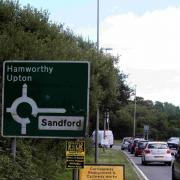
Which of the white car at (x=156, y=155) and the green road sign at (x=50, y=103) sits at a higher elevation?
the green road sign at (x=50, y=103)

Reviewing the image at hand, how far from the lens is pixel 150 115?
134250 millimetres

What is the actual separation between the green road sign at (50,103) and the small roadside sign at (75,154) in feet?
2.81

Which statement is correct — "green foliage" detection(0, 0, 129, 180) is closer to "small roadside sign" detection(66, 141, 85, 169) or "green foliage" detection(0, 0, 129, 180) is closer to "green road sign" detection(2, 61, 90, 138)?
"small roadside sign" detection(66, 141, 85, 169)

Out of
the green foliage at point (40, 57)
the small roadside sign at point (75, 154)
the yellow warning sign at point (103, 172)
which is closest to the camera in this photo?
the small roadside sign at point (75, 154)

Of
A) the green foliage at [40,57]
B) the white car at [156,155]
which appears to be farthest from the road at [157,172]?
the green foliage at [40,57]

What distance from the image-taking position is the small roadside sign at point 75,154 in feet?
21.0

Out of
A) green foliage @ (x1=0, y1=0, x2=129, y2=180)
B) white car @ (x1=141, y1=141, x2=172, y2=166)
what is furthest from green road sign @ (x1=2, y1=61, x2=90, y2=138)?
white car @ (x1=141, y1=141, x2=172, y2=166)

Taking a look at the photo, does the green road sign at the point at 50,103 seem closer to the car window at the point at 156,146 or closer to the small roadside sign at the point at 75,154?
the small roadside sign at the point at 75,154

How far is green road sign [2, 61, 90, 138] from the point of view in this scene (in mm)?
5559

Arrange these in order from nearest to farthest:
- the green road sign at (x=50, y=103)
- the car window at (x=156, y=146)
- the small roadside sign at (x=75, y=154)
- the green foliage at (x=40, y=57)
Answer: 1. the green road sign at (x=50, y=103)
2. the small roadside sign at (x=75, y=154)
3. the green foliage at (x=40, y=57)
4. the car window at (x=156, y=146)

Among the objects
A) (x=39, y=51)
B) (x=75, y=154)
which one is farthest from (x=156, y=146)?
(x=75, y=154)

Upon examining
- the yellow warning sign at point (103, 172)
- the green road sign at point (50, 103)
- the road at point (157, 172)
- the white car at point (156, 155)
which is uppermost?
the green road sign at point (50, 103)

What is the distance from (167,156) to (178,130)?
9079cm

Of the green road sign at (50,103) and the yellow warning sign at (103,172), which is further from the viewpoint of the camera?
the yellow warning sign at (103,172)
